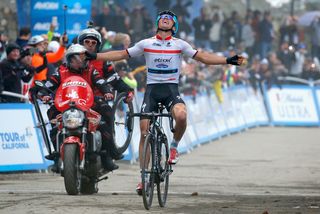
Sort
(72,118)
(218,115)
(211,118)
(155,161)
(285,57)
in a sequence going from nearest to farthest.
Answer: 1. (155,161)
2. (72,118)
3. (211,118)
4. (218,115)
5. (285,57)

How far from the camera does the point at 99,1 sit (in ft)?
98.6

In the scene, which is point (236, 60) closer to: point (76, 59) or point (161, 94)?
point (161, 94)

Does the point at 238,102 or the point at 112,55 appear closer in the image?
the point at 112,55

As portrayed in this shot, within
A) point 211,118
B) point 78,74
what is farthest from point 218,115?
point 78,74

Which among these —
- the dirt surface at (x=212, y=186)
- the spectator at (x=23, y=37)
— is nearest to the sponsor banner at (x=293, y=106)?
the dirt surface at (x=212, y=186)

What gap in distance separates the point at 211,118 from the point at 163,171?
51.3 feet

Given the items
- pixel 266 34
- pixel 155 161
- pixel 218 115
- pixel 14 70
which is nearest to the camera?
pixel 155 161

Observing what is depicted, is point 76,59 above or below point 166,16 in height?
below

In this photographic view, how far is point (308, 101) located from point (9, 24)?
12.0 metres

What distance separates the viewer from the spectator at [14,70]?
18.0m

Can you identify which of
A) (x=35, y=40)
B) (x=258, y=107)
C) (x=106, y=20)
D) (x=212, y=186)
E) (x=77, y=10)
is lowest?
(x=212, y=186)

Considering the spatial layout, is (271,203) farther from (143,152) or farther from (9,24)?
(9,24)

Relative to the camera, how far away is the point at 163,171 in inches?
501

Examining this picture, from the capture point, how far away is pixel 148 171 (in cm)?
1226
